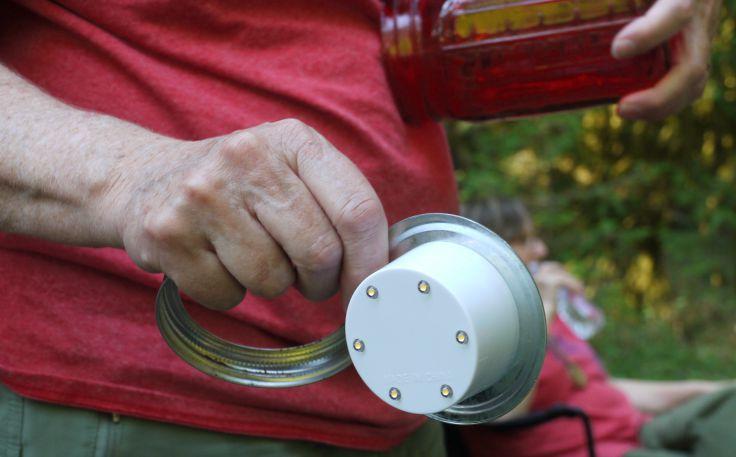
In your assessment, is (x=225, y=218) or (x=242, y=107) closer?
(x=225, y=218)

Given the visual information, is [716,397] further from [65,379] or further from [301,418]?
[65,379]

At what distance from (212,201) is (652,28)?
502mm

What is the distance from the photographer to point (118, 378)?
3.06 feet

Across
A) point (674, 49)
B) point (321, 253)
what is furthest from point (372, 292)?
point (674, 49)

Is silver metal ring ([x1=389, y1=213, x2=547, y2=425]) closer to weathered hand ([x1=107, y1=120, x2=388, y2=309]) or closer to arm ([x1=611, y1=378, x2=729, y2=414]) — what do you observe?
weathered hand ([x1=107, y1=120, x2=388, y2=309])

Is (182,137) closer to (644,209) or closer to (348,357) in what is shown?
(348,357)

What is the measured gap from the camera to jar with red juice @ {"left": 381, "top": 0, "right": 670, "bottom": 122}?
102cm

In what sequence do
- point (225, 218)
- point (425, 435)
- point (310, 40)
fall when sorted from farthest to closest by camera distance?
point (425, 435) → point (310, 40) → point (225, 218)

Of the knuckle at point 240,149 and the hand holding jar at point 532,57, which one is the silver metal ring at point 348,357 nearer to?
the knuckle at point 240,149

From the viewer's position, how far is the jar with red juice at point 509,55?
1.02m

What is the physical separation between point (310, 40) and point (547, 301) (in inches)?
106

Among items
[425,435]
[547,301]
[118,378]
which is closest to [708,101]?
[547,301]

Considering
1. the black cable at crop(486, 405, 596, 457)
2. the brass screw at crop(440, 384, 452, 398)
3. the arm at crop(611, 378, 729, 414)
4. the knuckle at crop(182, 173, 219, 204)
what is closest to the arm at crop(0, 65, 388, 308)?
the knuckle at crop(182, 173, 219, 204)

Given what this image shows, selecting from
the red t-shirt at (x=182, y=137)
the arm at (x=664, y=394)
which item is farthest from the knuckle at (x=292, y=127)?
the arm at (x=664, y=394)
